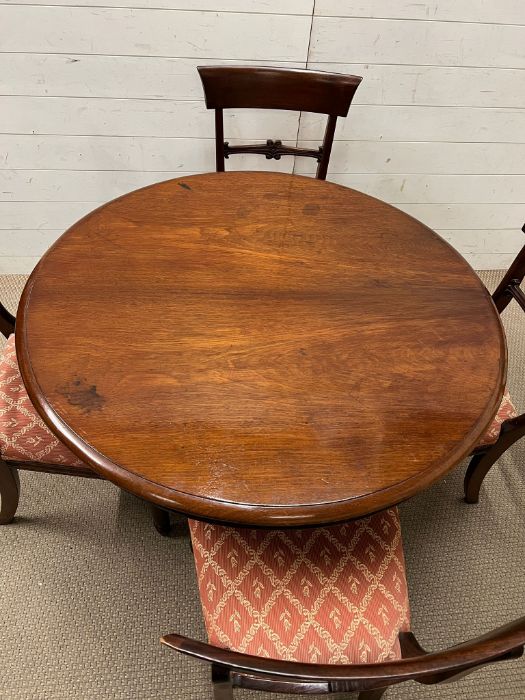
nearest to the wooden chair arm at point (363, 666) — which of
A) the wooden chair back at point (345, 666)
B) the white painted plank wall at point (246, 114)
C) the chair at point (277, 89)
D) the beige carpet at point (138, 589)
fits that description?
the wooden chair back at point (345, 666)

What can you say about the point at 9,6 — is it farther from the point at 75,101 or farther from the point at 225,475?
the point at 225,475

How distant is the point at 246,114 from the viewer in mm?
1713

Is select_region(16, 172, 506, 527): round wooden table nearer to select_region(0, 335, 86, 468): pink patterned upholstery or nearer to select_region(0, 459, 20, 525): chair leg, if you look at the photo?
select_region(0, 335, 86, 468): pink patterned upholstery

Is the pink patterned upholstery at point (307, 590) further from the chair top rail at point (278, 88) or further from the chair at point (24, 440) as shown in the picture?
the chair top rail at point (278, 88)

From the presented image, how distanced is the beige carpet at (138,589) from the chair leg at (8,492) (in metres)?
0.07

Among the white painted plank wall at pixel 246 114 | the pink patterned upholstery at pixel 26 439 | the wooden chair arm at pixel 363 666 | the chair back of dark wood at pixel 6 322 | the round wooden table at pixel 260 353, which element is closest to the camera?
the wooden chair arm at pixel 363 666

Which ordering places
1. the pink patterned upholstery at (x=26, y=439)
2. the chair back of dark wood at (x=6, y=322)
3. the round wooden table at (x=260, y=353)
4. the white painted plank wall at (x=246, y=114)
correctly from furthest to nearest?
1. the white painted plank wall at (x=246, y=114)
2. the chair back of dark wood at (x=6, y=322)
3. the pink patterned upholstery at (x=26, y=439)
4. the round wooden table at (x=260, y=353)

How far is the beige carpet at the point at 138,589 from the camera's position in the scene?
4.04 feet

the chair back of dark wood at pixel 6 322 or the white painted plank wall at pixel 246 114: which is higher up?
the white painted plank wall at pixel 246 114

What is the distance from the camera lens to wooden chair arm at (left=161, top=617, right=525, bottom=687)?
23.0 inches

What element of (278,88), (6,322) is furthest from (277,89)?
(6,322)

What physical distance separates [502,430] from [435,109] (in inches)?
44.3

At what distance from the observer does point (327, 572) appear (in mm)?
954

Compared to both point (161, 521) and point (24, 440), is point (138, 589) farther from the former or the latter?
point (24, 440)
